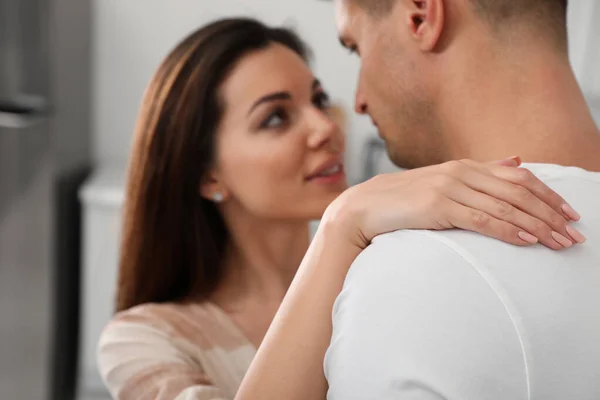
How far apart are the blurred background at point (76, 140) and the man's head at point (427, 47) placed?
1.29 meters

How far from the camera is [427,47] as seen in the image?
0.75m

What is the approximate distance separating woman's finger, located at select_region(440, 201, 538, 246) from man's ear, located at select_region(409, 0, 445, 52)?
0.71ft

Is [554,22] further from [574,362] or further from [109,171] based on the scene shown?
[109,171]

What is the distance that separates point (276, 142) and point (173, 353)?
40 centimetres

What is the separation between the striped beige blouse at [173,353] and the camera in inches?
43.0

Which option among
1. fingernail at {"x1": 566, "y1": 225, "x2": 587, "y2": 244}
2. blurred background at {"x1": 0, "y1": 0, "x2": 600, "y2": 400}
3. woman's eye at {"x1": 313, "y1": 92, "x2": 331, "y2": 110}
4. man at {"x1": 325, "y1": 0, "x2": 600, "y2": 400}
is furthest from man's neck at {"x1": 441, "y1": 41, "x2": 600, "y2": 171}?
blurred background at {"x1": 0, "y1": 0, "x2": 600, "y2": 400}

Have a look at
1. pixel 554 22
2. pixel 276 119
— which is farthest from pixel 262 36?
pixel 554 22

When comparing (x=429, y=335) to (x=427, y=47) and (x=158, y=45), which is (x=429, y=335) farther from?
(x=158, y=45)

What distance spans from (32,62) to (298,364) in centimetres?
160

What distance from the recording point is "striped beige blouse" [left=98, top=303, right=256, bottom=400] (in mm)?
1092

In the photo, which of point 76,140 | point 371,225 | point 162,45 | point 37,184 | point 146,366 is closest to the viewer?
point 371,225

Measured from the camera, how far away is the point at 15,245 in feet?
6.72

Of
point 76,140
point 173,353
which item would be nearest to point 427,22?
point 173,353

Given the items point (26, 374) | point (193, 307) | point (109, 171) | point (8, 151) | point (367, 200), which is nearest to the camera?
point (367, 200)
